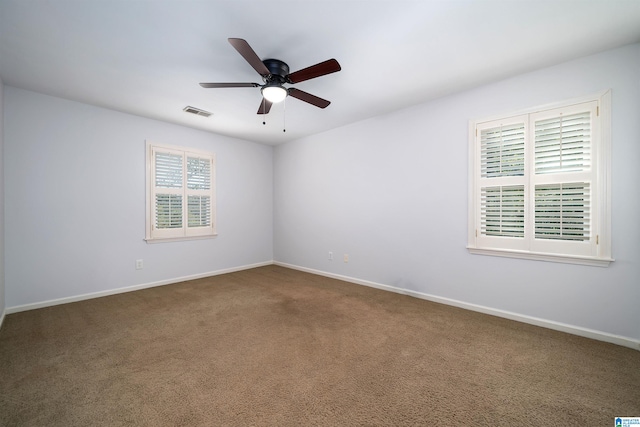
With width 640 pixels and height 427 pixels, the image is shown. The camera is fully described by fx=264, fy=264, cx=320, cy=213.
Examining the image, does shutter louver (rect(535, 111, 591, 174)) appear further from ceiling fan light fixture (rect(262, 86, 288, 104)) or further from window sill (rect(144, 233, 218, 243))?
window sill (rect(144, 233, 218, 243))

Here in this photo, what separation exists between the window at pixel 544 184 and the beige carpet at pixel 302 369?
2.81 feet

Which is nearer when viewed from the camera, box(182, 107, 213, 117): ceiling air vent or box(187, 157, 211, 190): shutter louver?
box(182, 107, 213, 117): ceiling air vent

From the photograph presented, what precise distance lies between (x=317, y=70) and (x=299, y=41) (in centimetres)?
34

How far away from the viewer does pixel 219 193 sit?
4.99m

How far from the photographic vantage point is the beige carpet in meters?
1.56

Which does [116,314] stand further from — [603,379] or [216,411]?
[603,379]

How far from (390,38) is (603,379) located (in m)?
3.02

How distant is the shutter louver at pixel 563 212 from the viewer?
8.20 feet

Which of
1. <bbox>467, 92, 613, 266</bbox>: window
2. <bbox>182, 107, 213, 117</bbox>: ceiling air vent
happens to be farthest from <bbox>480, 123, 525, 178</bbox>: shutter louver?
<bbox>182, 107, 213, 117</bbox>: ceiling air vent

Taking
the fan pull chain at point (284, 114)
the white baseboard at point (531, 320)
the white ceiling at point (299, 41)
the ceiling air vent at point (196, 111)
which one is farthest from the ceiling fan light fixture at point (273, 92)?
the white baseboard at point (531, 320)

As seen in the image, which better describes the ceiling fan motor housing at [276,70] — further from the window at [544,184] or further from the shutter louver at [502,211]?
the shutter louver at [502,211]

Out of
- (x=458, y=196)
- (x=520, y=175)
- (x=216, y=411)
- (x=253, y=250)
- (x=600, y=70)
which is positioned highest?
(x=600, y=70)

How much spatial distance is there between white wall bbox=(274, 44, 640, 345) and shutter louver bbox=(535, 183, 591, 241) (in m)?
0.20

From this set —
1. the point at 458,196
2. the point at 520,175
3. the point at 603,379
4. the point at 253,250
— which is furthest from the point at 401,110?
the point at 253,250
